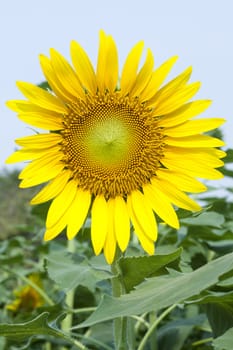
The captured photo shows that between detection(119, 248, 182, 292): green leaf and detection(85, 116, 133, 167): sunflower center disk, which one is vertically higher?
detection(85, 116, 133, 167): sunflower center disk

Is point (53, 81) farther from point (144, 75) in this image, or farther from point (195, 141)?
point (195, 141)

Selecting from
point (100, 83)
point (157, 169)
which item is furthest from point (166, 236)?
point (100, 83)

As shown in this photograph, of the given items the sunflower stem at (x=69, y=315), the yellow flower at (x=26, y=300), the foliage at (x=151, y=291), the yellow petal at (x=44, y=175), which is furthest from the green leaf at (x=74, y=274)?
the yellow flower at (x=26, y=300)

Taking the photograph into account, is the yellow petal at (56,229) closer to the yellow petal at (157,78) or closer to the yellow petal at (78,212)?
the yellow petal at (78,212)

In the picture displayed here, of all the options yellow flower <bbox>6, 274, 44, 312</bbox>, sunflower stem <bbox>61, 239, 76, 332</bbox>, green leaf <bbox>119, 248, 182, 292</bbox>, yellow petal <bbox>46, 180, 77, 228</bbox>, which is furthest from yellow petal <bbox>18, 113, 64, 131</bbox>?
yellow flower <bbox>6, 274, 44, 312</bbox>

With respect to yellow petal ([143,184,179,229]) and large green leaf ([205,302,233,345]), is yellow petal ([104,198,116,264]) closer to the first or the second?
yellow petal ([143,184,179,229])

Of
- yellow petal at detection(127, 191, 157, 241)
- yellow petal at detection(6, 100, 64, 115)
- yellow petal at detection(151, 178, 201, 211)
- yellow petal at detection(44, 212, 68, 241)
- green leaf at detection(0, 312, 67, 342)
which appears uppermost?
yellow petal at detection(6, 100, 64, 115)
